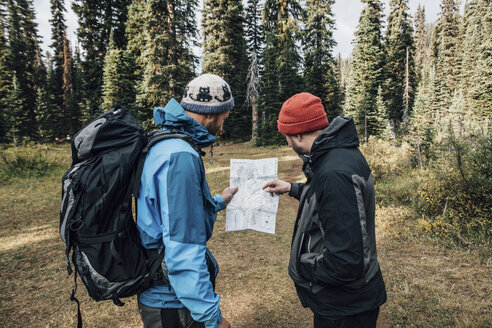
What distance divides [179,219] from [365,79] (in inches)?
1109

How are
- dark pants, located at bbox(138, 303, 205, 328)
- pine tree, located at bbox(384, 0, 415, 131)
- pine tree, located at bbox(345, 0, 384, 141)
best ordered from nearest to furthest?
dark pants, located at bbox(138, 303, 205, 328), pine tree, located at bbox(345, 0, 384, 141), pine tree, located at bbox(384, 0, 415, 131)

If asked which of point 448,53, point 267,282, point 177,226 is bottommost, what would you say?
point 267,282

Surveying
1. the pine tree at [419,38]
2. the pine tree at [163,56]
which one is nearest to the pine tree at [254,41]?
the pine tree at [163,56]

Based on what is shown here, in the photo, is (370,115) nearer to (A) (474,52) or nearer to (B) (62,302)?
(A) (474,52)

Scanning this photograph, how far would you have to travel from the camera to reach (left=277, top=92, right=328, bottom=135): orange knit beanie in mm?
1964

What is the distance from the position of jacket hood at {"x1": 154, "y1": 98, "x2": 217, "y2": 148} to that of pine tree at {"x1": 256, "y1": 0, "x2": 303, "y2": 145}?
72.4ft

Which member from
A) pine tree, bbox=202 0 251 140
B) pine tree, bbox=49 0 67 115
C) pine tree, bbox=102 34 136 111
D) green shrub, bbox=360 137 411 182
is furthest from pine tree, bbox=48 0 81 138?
green shrub, bbox=360 137 411 182

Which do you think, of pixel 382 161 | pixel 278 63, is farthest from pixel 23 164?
pixel 278 63

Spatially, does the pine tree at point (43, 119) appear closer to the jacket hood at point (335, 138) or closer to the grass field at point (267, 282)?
the grass field at point (267, 282)

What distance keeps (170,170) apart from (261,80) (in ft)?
83.5

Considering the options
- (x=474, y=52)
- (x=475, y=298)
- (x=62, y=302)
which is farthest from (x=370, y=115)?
(x=62, y=302)

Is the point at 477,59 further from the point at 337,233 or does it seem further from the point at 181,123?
the point at 181,123

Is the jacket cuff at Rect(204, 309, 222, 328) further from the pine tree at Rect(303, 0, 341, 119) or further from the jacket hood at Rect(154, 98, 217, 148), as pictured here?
the pine tree at Rect(303, 0, 341, 119)

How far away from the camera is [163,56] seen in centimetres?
1700
